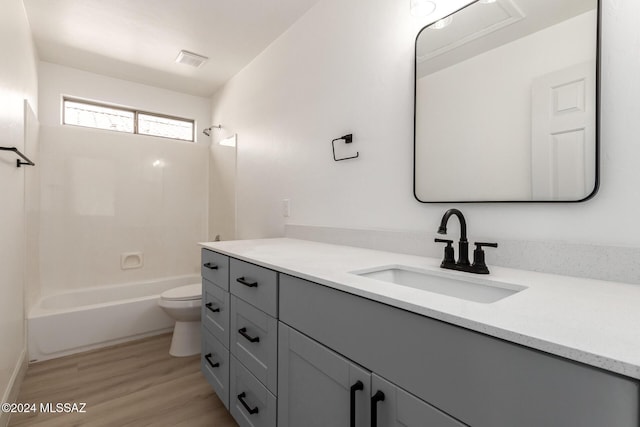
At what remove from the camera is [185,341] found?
2416 mm

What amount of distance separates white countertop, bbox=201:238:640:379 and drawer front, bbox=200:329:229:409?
0.83m

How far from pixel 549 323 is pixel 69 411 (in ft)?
7.66

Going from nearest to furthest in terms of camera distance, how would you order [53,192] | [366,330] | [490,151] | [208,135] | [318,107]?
[366,330] < [490,151] < [318,107] < [53,192] < [208,135]

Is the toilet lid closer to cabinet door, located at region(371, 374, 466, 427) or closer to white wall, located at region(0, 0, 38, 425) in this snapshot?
white wall, located at region(0, 0, 38, 425)

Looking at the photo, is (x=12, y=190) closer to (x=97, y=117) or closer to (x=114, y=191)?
(x=114, y=191)

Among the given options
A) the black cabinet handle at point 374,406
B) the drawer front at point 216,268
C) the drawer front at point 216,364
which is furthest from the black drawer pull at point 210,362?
the black cabinet handle at point 374,406

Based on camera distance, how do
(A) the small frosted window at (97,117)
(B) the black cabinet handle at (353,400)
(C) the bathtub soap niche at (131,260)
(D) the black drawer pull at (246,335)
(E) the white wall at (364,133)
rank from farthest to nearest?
(C) the bathtub soap niche at (131,260) → (A) the small frosted window at (97,117) → (D) the black drawer pull at (246,335) → (E) the white wall at (364,133) → (B) the black cabinet handle at (353,400)

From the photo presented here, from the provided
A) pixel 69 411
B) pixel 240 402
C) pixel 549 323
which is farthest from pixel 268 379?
pixel 69 411

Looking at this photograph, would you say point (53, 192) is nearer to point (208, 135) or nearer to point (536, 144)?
point (208, 135)

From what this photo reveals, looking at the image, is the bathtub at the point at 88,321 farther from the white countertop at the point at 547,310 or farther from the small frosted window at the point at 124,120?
the white countertop at the point at 547,310

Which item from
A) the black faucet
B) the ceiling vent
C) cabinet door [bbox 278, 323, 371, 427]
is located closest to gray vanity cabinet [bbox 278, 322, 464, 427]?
cabinet door [bbox 278, 323, 371, 427]

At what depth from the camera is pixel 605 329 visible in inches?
20.7

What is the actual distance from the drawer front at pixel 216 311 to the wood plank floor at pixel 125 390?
437 millimetres

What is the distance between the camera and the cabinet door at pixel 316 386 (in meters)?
0.80
